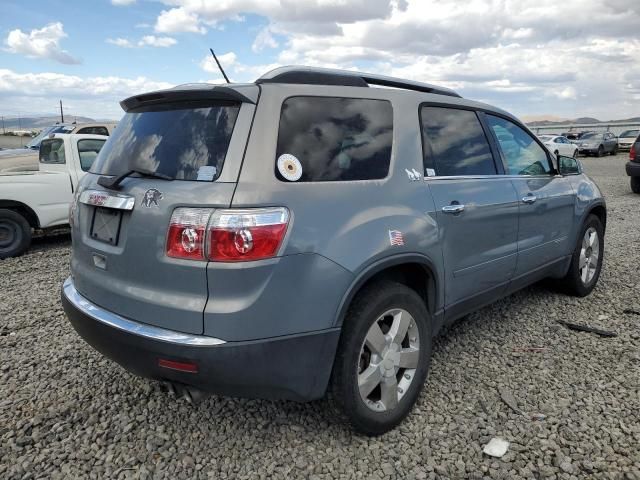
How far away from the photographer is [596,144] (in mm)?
29203

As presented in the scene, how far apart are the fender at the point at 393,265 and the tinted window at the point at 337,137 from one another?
1.40 ft

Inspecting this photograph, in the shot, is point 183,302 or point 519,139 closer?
point 183,302

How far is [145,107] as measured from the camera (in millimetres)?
2672

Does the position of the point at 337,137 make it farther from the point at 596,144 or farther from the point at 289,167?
the point at 596,144

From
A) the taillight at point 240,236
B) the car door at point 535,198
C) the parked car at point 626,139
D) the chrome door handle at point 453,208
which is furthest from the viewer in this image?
the parked car at point 626,139

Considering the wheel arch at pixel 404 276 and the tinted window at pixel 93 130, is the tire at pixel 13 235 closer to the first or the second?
the wheel arch at pixel 404 276

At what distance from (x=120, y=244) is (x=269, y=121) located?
90 centimetres

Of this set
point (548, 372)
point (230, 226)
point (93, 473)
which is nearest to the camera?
point (230, 226)

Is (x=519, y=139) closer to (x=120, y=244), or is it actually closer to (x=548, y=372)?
(x=548, y=372)

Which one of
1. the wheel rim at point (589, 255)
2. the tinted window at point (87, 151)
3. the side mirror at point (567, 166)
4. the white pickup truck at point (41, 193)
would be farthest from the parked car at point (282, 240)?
the tinted window at point (87, 151)

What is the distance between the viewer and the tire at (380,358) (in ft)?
7.68

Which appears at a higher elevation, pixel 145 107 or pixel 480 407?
pixel 145 107

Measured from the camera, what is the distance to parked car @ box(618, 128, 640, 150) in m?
32.5

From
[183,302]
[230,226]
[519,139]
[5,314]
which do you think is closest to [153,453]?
[183,302]
